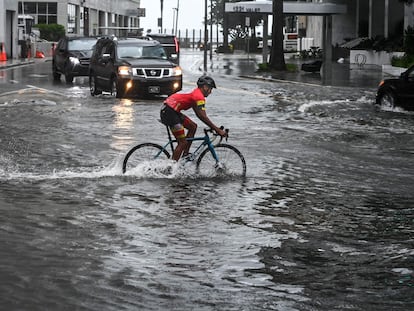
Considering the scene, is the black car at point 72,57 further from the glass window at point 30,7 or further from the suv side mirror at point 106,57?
the glass window at point 30,7

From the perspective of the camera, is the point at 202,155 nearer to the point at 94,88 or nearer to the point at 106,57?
the point at 106,57

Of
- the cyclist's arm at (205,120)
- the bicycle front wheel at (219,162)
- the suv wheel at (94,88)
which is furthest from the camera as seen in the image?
the suv wheel at (94,88)

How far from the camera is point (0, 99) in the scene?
27.4m

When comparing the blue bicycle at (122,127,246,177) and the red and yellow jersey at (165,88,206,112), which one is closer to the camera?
the red and yellow jersey at (165,88,206,112)

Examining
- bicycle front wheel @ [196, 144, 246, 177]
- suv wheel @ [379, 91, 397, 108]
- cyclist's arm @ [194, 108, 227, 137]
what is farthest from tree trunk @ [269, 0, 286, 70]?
cyclist's arm @ [194, 108, 227, 137]

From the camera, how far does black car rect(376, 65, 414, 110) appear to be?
24844 millimetres

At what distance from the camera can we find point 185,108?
1272 centimetres

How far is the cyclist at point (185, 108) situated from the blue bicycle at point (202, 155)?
0.12m

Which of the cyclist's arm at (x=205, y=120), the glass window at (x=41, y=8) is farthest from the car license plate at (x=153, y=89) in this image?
Answer: the glass window at (x=41, y=8)

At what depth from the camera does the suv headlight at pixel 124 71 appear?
2845cm

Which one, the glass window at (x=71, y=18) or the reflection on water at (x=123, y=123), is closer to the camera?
the reflection on water at (x=123, y=123)

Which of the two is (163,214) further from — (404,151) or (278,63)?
(278,63)

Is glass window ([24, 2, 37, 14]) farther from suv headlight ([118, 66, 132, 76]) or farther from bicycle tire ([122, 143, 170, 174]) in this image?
bicycle tire ([122, 143, 170, 174])

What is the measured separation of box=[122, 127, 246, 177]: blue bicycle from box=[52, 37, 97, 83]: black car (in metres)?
25.2
